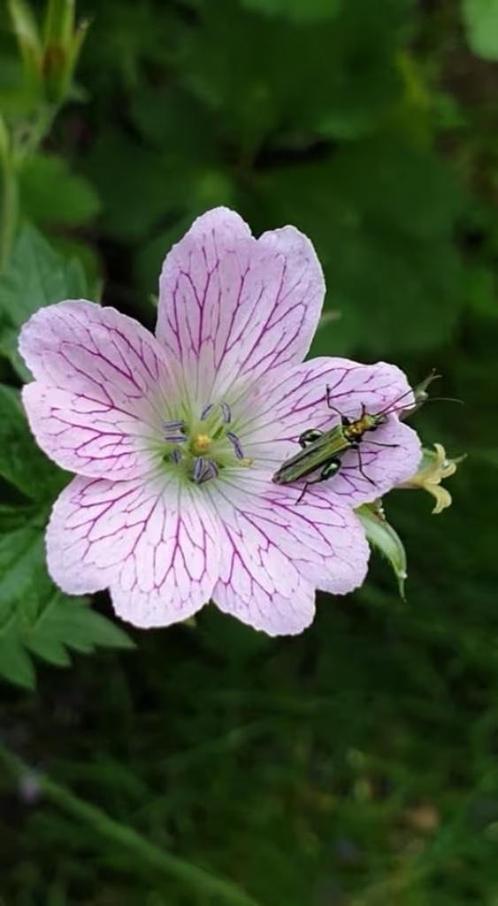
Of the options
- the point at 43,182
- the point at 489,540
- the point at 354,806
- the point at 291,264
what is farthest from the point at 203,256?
the point at 354,806

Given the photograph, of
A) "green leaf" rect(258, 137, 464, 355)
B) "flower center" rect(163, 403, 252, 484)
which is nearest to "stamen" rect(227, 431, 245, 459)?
"flower center" rect(163, 403, 252, 484)

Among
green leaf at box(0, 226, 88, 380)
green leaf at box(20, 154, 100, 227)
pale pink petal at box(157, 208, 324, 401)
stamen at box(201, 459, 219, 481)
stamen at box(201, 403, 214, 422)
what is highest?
pale pink petal at box(157, 208, 324, 401)

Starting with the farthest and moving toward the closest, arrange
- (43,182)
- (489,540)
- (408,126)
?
1. (408,126)
2. (489,540)
3. (43,182)

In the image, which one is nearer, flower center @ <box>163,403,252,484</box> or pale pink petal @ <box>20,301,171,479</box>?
pale pink petal @ <box>20,301,171,479</box>

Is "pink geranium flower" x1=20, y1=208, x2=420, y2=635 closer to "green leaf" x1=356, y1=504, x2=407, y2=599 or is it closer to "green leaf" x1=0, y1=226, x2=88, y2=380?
"green leaf" x1=356, y1=504, x2=407, y2=599

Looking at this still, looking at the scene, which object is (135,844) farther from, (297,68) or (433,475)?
(297,68)

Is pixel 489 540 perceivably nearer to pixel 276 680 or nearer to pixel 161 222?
pixel 276 680

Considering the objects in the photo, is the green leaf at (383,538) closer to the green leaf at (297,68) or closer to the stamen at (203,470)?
the stamen at (203,470)

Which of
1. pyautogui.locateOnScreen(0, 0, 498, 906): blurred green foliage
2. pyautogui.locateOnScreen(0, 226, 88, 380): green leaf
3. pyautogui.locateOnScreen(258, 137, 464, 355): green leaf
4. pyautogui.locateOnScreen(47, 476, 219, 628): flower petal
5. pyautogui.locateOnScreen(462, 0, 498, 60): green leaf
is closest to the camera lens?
pyautogui.locateOnScreen(47, 476, 219, 628): flower petal
